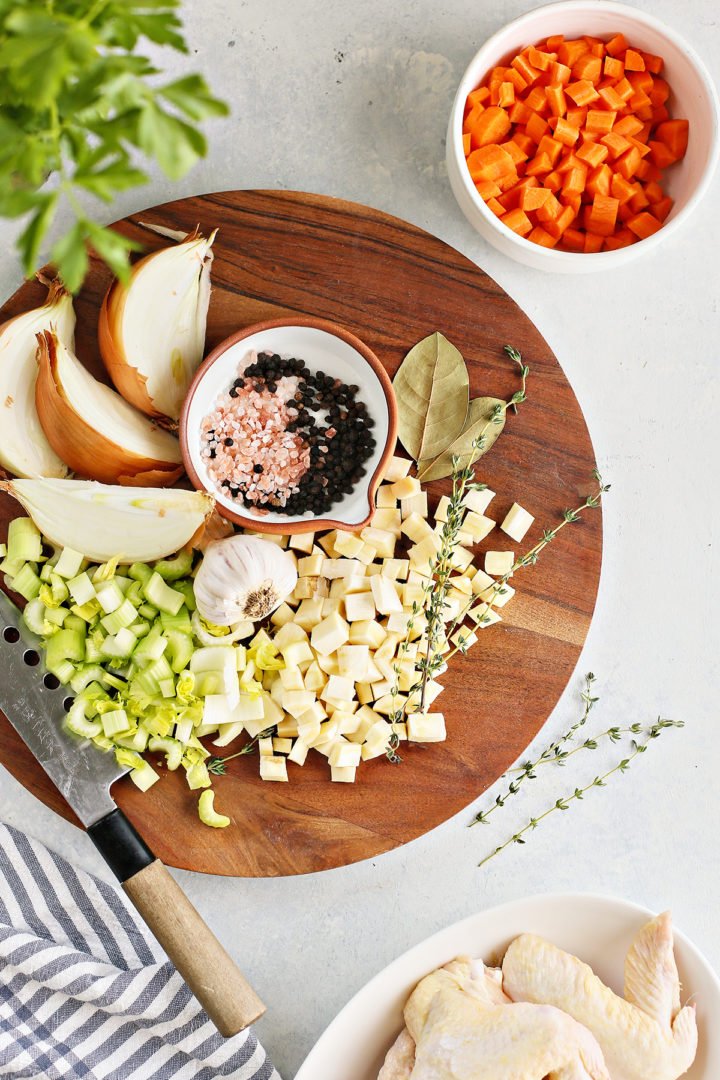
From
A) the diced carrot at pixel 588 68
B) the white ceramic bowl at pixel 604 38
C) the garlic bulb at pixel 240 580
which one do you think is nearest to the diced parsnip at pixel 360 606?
the garlic bulb at pixel 240 580

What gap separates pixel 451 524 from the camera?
132cm

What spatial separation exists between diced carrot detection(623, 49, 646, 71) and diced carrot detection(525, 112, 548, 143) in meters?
0.18

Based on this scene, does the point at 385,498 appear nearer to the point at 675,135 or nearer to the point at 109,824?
the point at 109,824

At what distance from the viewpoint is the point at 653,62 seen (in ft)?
4.75

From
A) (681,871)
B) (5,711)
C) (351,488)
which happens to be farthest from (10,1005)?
(681,871)

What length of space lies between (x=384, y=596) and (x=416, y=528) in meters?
0.13

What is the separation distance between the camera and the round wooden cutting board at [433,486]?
4.61 ft

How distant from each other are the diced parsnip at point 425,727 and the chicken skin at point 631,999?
356 millimetres

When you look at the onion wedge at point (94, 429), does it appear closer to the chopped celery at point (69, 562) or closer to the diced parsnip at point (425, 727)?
the chopped celery at point (69, 562)

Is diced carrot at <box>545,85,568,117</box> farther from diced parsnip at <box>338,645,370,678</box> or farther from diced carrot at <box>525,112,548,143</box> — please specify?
diced parsnip at <box>338,645,370,678</box>

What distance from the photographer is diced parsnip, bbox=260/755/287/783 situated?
4.53ft

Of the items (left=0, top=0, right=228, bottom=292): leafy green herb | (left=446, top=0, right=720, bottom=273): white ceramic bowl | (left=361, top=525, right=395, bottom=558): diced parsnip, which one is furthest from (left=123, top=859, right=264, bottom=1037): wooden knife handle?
(left=446, top=0, right=720, bottom=273): white ceramic bowl

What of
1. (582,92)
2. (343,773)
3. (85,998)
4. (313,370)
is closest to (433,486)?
(313,370)

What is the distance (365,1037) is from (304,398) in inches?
41.4
